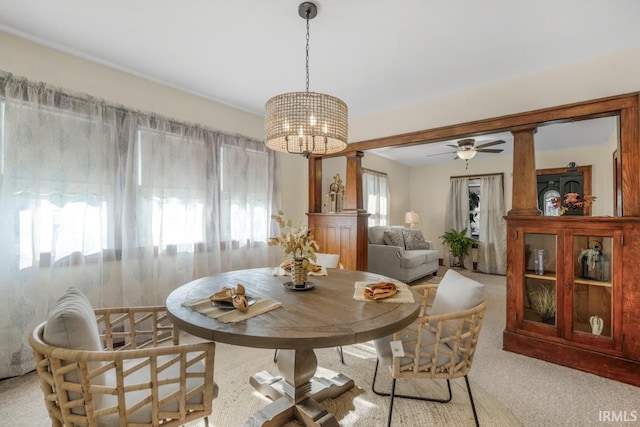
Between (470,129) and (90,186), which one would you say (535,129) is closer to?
(470,129)

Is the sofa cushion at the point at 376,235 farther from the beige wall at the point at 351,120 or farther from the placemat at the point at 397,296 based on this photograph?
the placemat at the point at 397,296

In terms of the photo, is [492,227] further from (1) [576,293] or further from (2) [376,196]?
(1) [576,293]

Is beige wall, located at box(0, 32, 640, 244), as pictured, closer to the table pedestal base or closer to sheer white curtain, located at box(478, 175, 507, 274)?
sheer white curtain, located at box(478, 175, 507, 274)

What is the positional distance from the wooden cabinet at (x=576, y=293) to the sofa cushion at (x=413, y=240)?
114 inches

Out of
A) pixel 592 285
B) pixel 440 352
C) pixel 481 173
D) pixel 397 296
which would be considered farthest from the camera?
pixel 481 173

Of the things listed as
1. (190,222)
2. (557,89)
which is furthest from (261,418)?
(557,89)

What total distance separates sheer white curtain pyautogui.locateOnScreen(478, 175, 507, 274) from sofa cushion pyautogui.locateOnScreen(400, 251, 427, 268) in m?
1.92

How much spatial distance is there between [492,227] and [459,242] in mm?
728

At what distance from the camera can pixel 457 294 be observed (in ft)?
5.52

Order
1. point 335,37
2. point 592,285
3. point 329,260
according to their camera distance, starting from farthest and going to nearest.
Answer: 1. point 329,260
2. point 592,285
3. point 335,37


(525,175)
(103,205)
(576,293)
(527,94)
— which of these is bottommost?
(576,293)

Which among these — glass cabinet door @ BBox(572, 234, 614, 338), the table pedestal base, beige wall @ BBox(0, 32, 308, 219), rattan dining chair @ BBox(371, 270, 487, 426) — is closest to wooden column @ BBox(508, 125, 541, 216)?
glass cabinet door @ BBox(572, 234, 614, 338)

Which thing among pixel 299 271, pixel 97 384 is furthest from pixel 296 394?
pixel 97 384

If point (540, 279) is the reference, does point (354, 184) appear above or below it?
above
